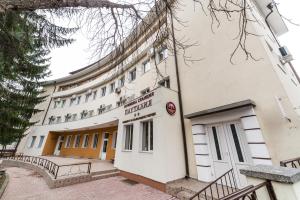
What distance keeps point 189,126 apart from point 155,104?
2124mm

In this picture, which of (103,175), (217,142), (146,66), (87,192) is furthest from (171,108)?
(146,66)

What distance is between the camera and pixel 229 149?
5.50 m

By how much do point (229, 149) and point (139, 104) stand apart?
509 cm

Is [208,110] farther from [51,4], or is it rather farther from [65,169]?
[65,169]

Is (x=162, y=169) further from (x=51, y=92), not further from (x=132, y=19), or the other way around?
(x=51, y=92)

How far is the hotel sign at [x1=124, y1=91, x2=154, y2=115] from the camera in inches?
301

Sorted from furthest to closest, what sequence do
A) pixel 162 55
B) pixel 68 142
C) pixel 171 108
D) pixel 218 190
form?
pixel 68 142
pixel 162 55
pixel 171 108
pixel 218 190

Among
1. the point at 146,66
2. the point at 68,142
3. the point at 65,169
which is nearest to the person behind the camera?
the point at 65,169

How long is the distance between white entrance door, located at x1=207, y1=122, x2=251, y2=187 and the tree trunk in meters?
5.97

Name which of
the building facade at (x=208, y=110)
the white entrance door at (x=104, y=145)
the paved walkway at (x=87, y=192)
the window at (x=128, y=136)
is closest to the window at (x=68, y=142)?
the white entrance door at (x=104, y=145)

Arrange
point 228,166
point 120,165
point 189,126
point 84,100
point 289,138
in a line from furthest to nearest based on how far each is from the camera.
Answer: point 84,100, point 120,165, point 189,126, point 228,166, point 289,138

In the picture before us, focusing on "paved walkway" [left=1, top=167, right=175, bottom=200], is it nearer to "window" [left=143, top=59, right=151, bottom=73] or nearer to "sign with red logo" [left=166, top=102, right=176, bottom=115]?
"sign with red logo" [left=166, top=102, right=176, bottom=115]

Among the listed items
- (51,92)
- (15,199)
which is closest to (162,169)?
(15,199)

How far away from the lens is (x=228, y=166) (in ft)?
17.7
